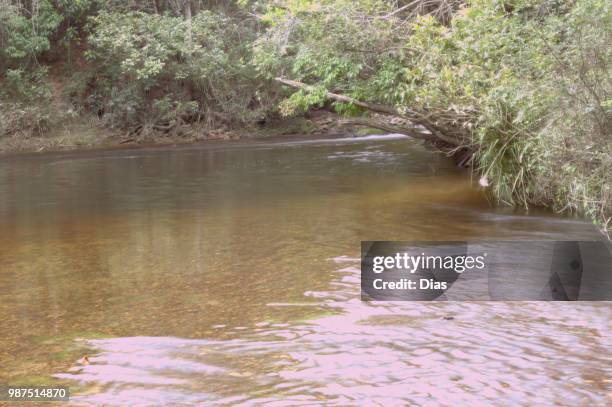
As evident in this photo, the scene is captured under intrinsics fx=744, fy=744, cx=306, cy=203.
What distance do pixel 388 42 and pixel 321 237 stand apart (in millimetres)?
5712

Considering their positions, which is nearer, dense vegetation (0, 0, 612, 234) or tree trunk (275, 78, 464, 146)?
dense vegetation (0, 0, 612, 234)

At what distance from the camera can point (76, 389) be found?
490 cm

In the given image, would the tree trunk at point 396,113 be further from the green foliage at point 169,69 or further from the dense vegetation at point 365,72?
the green foliage at point 169,69

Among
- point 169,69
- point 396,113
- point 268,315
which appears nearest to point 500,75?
point 396,113

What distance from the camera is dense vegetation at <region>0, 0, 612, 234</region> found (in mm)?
8109

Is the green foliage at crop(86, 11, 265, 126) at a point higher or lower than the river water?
higher

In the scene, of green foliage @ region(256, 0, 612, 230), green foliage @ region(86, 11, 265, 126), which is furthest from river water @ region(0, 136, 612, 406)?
green foliage @ region(86, 11, 265, 126)

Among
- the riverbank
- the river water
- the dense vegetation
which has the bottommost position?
the river water

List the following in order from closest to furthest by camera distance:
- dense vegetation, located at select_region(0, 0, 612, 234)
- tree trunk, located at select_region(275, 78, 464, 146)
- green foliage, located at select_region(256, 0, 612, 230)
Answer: green foliage, located at select_region(256, 0, 612, 230)
dense vegetation, located at select_region(0, 0, 612, 234)
tree trunk, located at select_region(275, 78, 464, 146)

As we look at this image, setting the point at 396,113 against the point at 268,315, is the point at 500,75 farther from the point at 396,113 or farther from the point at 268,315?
the point at 268,315

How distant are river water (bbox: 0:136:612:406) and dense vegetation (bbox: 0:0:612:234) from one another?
1.39 m

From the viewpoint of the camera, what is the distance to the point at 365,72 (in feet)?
48.6

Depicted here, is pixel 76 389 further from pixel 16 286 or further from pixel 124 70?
pixel 124 70

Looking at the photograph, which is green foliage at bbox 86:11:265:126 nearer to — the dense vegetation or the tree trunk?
the dense vegetation
